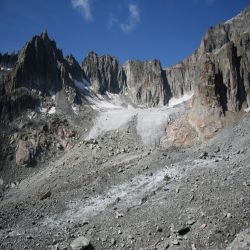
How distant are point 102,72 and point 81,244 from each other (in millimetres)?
70364


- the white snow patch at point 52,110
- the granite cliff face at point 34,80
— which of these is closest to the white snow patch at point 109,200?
the white snow patch at point 52,110

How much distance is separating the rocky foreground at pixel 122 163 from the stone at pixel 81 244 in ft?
0.23

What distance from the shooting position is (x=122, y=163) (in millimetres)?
31250

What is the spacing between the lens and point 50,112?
48688mm

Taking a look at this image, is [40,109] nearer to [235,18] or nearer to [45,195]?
[45,195]

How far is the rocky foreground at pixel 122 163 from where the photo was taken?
59.6 ft

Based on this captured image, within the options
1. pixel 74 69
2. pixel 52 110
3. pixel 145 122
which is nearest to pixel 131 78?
pixel 74 69

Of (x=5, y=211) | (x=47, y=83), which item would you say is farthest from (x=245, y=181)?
(x=47, y=83)

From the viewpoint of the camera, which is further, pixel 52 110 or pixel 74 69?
pixel 74 69

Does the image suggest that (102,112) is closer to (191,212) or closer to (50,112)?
(50,112)

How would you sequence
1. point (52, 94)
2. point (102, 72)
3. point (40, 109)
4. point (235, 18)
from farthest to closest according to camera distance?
point (235, 18) → point (102, 72) → point (52, 94) → point (40, 109)

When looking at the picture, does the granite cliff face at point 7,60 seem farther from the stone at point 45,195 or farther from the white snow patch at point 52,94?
the stone at point 45,195

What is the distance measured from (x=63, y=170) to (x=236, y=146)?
16542 mm

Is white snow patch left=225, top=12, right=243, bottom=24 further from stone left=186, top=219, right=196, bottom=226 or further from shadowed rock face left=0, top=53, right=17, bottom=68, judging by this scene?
stone left=186, top=219, right=196, bottom=226
